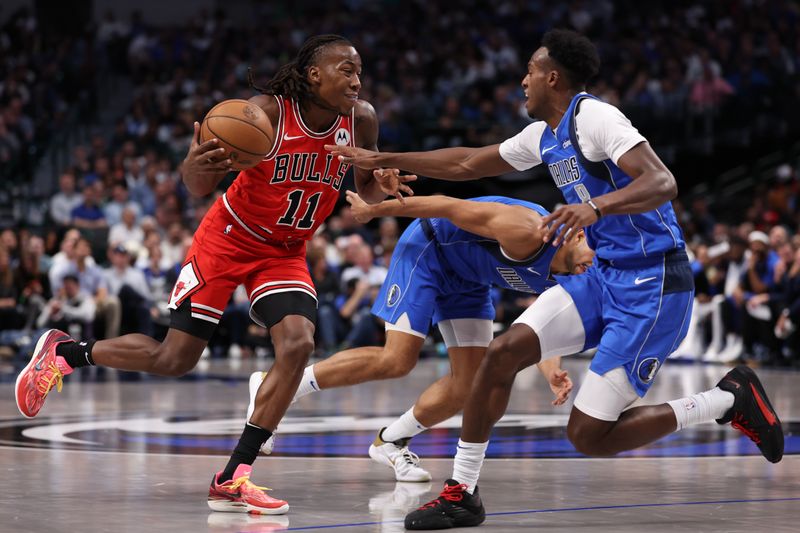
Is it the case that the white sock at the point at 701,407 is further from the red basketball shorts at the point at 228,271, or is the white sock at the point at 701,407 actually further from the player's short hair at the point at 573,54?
the red basketball shorts at the point at 228,271

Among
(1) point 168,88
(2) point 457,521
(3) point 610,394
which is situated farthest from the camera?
(1) point 168,88

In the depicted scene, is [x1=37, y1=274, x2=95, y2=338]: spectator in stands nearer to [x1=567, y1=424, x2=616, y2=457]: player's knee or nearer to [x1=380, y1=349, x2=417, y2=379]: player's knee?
[x1=380, y1=349, x2=417, y2=379]: player's knee

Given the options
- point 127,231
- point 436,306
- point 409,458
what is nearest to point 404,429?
point 409,458

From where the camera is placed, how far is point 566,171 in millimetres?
5066

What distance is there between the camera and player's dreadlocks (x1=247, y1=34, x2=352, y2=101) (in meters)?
5.60

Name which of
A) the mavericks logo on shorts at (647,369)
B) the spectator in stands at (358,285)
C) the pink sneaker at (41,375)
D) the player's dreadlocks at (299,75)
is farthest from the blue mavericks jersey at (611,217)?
the spectator in stands at (358,285)

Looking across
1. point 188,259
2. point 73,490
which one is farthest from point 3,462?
point 188,259

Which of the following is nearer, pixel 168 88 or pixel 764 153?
pixel 764 153

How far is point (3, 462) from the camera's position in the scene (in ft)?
20.1

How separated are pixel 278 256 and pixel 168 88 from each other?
1590 cm

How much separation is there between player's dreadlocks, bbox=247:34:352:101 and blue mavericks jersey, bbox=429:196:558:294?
0.98 m

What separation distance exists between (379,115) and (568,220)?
45.7ft

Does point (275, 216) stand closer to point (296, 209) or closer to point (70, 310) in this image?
point (296, 209)

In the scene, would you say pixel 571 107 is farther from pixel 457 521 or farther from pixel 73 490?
pixel 73 490
